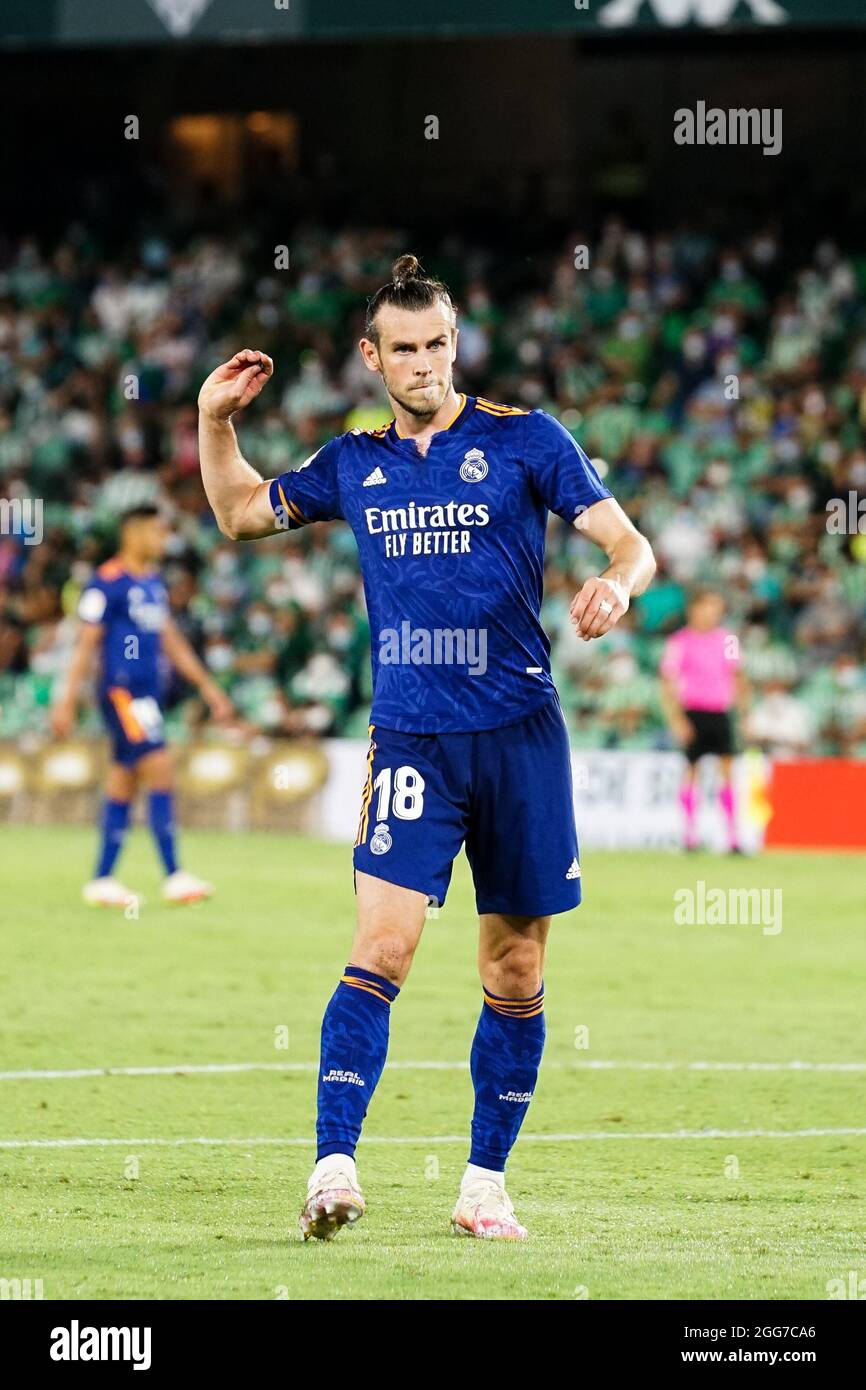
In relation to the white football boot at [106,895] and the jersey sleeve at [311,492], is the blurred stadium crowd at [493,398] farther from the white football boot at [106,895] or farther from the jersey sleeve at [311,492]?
the jersey sleeve at [311,492]

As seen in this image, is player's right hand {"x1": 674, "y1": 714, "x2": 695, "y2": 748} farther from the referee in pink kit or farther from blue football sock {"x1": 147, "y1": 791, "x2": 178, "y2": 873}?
blue football sock {"x1": 147, "y1": 791, "x2": 178, "y2": 873}

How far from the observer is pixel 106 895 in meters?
14.0

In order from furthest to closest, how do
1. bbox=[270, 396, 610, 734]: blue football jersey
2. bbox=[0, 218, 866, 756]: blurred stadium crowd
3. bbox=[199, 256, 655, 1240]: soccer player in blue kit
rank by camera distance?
bbox=[0, 218, 866, 756]: blurred stadium crowd
bbox=[270, 396, 610, 734]: blue football jersey
bbox=[199, 256, 655, 1240]: soccer player in blue kit

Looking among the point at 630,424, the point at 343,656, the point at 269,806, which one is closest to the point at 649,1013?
the point at 269,806

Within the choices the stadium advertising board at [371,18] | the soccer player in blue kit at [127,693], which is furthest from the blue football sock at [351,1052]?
the stadium advertising board at [371,18]

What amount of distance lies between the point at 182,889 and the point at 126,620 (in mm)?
1722

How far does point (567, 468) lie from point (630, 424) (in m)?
17.3

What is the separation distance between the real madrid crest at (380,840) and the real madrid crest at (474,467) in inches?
35.5

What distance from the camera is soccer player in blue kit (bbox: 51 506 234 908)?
13.9 metres

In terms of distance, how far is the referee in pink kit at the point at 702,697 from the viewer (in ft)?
59.9

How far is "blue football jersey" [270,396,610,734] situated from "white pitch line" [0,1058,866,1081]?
10.4 feet
